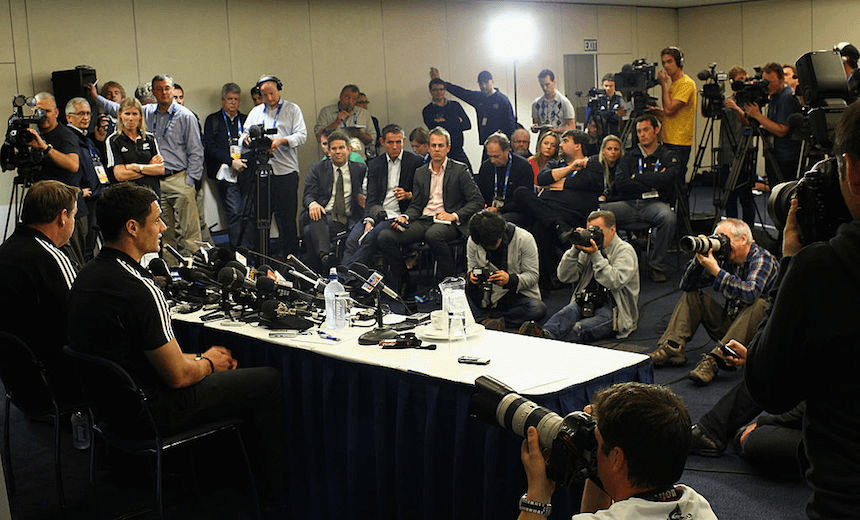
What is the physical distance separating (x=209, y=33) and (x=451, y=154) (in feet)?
8.87

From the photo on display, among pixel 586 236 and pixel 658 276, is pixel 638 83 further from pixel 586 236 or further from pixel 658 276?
pixel 586 236

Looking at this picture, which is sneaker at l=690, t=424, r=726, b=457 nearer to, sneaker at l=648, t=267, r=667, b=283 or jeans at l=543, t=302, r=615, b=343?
jeans at l=543, t=302, r=615, b=343

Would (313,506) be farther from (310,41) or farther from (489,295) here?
(310,41)

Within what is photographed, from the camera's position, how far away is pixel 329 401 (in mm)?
2955

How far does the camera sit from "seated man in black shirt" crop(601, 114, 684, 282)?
6.45 metres

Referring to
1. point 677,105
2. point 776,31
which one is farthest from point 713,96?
point 776,31

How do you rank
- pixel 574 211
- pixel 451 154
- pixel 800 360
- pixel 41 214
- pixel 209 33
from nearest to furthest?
pixel 800 360 → pixel 41 214 → pixel 574 211 → pixel 209 33 → pixel 451 154

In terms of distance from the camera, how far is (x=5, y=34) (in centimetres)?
726

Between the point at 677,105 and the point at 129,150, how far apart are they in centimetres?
445

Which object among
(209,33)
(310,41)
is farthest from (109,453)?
(310,41)

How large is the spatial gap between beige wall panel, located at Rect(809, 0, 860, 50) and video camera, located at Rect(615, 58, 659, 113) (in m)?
5.75

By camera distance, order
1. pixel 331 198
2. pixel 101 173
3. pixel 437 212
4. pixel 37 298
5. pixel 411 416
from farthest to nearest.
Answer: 1. pixel 331 198
2. pixel 437 212
3. pixel 101 173
4. pixel 37 298
5. pixel 411 416

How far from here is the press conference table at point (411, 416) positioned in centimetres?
239

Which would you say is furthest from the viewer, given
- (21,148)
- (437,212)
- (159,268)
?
(437,212)
